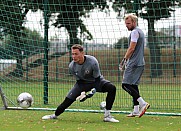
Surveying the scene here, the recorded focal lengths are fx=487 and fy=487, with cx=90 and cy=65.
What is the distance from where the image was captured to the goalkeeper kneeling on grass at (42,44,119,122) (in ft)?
28.5

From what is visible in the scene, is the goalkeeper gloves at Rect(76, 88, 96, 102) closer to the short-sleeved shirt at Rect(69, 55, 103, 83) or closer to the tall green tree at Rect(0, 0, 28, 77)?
the short-sleeved shirt at Rect(69, 55, 103, 83)

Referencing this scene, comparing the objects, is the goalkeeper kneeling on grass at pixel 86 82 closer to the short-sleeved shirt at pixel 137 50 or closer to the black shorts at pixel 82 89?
the black shorts at pixel 82 89

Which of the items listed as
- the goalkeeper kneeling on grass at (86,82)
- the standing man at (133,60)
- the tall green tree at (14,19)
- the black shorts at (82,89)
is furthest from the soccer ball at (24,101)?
the tall green tree at (14,19)

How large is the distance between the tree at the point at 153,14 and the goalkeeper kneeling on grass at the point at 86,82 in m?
2.92

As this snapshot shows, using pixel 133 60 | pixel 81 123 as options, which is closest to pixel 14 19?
pixel 133 60

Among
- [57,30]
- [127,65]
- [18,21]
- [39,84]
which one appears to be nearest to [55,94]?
[39,84]

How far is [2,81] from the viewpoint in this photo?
519 inches

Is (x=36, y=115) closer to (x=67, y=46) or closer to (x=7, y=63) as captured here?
(x=67, y=46)

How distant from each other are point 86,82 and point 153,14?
11.7 ft

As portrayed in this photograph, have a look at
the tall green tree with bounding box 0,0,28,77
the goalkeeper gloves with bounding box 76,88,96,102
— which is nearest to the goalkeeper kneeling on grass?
the goalkeeper gloves with bounding box 76,88,96,102

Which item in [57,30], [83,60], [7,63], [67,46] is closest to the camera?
[83,60]

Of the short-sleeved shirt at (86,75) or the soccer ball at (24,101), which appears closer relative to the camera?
the short-sleeved shirt at (86,75)

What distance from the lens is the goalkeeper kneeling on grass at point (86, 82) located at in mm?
8695

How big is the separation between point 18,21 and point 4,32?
76 centimetres
